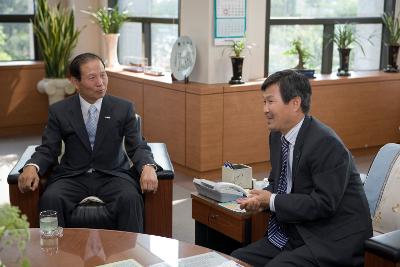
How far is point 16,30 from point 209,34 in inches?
125

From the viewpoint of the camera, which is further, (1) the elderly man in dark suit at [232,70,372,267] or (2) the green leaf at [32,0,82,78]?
(2) the green leaf at [32,0,82,78]

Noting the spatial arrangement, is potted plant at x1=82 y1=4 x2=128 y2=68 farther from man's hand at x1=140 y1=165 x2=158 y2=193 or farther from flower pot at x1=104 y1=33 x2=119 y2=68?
man's hand at x1=140 y1=165 x2=158 y2=193

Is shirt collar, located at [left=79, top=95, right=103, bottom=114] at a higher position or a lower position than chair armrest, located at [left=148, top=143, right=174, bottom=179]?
higher

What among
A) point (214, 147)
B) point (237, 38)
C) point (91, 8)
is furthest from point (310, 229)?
point (91, 8)

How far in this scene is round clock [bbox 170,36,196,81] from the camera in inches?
211

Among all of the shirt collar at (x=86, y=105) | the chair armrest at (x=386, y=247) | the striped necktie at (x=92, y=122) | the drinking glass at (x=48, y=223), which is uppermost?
the shirt collar at (x=86, y=105)

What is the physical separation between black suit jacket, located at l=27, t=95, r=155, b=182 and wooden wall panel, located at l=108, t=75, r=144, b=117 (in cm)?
241

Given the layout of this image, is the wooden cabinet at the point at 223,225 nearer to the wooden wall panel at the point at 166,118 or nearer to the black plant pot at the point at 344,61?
the wooden wall panel at the point at 166,118

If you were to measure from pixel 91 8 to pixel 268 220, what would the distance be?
496 centimetres

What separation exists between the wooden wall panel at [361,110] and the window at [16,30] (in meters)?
3.75

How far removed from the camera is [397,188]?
278 cm

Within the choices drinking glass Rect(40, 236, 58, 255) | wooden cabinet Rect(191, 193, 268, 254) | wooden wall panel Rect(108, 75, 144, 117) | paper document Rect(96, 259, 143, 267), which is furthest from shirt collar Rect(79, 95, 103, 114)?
wooden wall panel Rect(108, 75, 144, 117)

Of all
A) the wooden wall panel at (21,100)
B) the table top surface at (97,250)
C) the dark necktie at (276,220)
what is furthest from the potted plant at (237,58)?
the table top surface at (97,250)

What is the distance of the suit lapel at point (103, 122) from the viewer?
11.5ft
